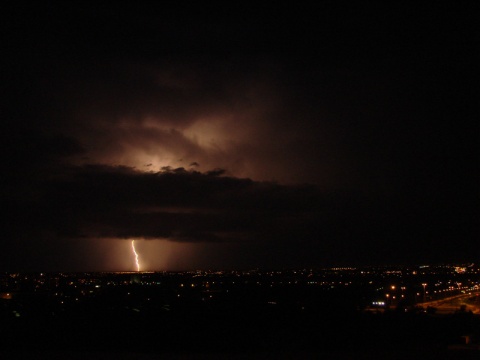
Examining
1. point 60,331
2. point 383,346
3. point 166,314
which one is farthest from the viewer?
point 166,314

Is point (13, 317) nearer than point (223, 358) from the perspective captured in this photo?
No

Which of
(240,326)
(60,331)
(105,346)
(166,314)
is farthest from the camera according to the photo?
(166,314)

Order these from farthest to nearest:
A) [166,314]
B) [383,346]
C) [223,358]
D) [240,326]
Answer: [166,314] → [240,326] → [383,346] → [223,358]

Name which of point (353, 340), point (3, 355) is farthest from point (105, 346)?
point (353, 340)

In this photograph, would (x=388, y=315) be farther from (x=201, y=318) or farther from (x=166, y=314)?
(x=166, y=314)

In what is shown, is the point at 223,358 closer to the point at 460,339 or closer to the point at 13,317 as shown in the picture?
the point at 460,339

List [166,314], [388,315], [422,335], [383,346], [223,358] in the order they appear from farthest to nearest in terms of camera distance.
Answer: [166,314] < [388,315] < [422,335] < [383,346] < [223,358]

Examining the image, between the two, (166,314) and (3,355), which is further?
(166,314)

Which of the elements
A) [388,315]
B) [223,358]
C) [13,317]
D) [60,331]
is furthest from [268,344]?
[13,317]

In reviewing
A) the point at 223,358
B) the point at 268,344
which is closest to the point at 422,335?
the point at 268,344
